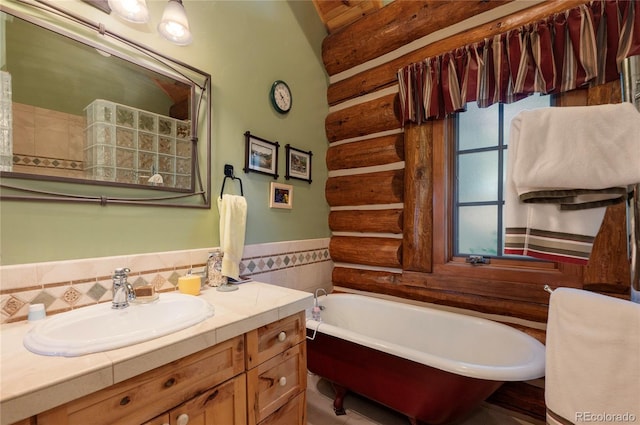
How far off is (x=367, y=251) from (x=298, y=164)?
3.33 ft

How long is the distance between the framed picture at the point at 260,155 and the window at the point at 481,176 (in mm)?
1449

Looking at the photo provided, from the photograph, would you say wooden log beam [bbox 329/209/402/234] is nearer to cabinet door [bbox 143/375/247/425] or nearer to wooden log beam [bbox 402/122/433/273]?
wooden log beam [bbox 402/122/433/273]

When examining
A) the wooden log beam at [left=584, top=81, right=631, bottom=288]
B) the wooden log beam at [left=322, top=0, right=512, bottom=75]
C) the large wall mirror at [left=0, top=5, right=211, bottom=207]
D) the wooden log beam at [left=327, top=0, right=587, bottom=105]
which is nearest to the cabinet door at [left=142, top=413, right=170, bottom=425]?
the large wall mirror at [left=0, top=5, right=211, bottom=207]

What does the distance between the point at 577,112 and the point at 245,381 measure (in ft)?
5.57

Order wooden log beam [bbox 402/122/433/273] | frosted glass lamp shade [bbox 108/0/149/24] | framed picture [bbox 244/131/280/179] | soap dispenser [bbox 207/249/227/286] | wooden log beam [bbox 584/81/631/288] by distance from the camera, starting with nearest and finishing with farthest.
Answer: frosted glass lamp shade [bbox 108/0/149/24] → wooden log beam [bbox 584/81/631/288] → soap dispenser [bbox 207/249/227/286] → framed picture [bbox 244/131/280/179] → wooden log beam [bbox 402/122/433/273]

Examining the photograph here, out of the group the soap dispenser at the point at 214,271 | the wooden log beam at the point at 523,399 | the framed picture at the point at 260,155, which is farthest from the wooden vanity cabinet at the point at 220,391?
the wooden log beam at the point at 523,399

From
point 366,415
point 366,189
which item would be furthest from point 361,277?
point 366,415

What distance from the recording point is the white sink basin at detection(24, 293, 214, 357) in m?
0.77

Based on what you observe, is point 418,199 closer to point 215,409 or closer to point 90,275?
point 215,409

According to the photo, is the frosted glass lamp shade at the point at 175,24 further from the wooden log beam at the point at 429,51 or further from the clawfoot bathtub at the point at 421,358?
the clawfoot bathtub at the point at 421,358

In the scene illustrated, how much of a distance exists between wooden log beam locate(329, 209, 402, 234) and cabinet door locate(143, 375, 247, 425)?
65.2 inches

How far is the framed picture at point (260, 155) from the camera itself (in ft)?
6.19

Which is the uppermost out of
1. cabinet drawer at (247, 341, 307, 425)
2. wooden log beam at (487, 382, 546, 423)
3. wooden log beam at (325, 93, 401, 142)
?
wooden log beam at (325, 93, 401, 142)

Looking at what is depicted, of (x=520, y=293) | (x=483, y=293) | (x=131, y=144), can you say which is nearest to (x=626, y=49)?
(x=520, y=293)
